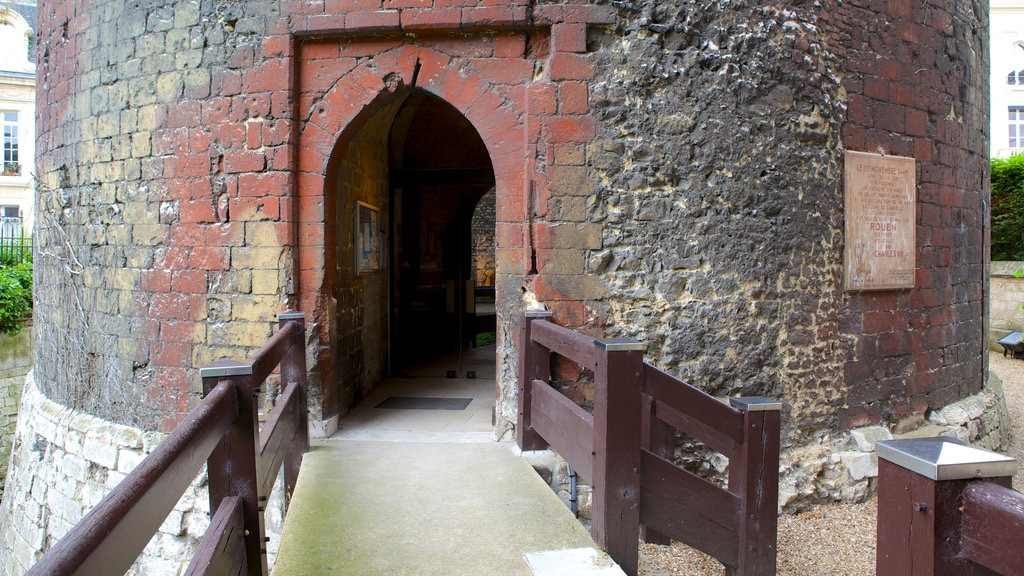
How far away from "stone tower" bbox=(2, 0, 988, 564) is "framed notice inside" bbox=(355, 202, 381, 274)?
158 mm

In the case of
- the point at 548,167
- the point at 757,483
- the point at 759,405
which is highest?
the point at 548,167

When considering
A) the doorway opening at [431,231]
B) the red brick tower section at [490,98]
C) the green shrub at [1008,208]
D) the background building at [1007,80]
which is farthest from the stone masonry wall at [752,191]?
the background building at [1007,80]

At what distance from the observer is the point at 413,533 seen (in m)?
2.95

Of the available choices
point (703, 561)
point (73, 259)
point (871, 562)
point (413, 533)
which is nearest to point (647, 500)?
point (413, 533)

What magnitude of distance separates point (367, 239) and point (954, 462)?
5.09 m

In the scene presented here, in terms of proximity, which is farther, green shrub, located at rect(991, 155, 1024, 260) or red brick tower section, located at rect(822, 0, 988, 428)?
green shrub, located at rect(991, 155, 1024, 260)

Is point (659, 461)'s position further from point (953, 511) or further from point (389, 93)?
point (389, 93)

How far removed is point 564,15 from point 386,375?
391 cm

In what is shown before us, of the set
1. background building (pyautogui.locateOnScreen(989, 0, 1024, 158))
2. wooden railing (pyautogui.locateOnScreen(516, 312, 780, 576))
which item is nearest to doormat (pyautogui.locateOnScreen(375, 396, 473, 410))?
wooden railing (pyautogui.locateOnScreen(516, 312, 780, 576))

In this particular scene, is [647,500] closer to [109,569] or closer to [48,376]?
[109,569]

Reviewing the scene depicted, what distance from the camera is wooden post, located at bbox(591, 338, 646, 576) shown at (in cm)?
279

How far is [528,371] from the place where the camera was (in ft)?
13.7

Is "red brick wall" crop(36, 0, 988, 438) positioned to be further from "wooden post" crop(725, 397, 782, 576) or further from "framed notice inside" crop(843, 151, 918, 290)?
"wooden post" crop(725, 397, 782, 576)

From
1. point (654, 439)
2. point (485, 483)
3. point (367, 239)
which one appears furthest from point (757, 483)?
point (367, 239)
